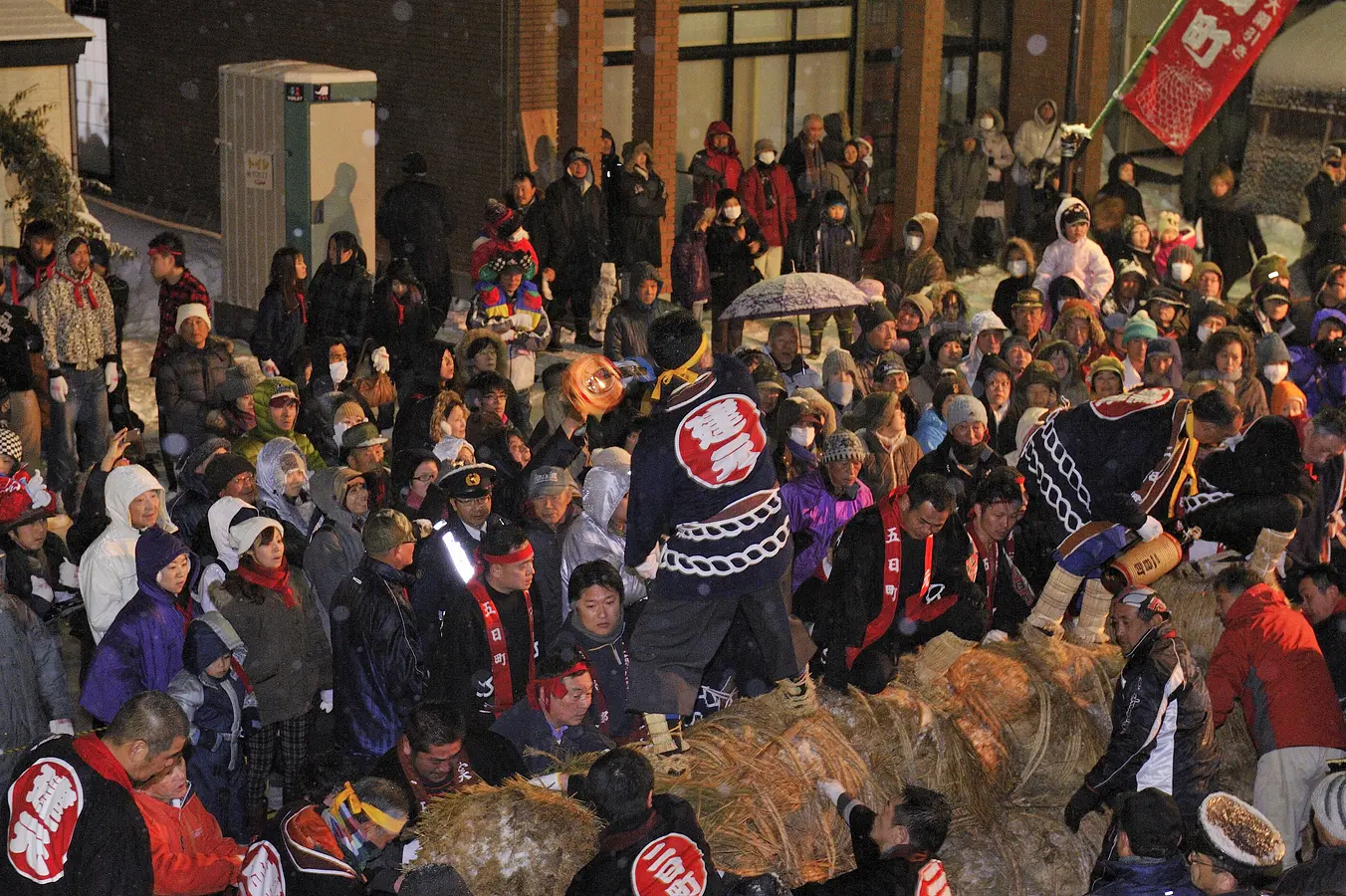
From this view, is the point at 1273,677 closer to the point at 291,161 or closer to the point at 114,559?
the point at 114,559

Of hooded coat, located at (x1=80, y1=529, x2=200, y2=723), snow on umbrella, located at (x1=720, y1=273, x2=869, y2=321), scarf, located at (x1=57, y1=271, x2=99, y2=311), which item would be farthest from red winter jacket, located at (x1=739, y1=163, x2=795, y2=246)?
hooded coat, located at (x1=80, y1=529, x2=200, y2=723)

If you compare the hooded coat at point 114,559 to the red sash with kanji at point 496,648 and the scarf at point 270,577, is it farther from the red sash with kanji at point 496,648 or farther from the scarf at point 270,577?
the red sash with kanji at point 496,648

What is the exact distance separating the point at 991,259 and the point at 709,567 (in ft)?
52.4

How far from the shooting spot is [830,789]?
691 centimetres

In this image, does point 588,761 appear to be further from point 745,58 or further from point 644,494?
point 745,58

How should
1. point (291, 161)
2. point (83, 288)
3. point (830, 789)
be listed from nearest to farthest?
point (830, 789) → point (83, 288) → point (291, 161)

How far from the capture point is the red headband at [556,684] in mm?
7359

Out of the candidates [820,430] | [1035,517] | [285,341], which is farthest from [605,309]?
[1035,517]

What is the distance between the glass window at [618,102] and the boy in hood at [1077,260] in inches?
262

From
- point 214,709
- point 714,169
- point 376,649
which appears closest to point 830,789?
point 376,649

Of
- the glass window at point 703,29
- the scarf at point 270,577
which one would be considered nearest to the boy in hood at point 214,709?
the scarf at point 270,577

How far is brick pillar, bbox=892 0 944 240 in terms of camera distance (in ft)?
71.3

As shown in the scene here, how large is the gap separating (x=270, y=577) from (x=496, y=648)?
1.11 metres

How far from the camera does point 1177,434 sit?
853cm
